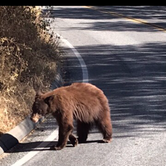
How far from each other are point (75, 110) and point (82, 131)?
0.41 meters

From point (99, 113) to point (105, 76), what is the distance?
4975mm

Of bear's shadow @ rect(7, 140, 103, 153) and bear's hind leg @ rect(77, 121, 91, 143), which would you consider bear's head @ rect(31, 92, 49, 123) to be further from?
bear's hind leg @ rect(77, 121, 91, 143)

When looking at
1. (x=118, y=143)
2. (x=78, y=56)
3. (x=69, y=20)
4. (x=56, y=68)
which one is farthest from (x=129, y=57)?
(x=69, y=20)

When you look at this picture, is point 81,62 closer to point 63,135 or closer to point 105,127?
point 105,127

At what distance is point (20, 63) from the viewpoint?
360 inches

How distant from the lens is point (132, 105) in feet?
28.3

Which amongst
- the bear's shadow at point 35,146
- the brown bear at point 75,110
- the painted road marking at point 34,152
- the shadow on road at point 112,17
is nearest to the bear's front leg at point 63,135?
the brown bear at point 75,110

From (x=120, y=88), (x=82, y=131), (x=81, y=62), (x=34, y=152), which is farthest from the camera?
(x=81, y=62)

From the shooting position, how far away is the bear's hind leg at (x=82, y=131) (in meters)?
6.51

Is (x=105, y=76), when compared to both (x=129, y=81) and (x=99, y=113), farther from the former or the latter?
(x=99, y=113)

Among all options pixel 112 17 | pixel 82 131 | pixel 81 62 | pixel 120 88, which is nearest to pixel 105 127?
pixel 82 131

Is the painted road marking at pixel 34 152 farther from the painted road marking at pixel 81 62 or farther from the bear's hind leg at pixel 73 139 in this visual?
the painted road marking at pixel 81 62

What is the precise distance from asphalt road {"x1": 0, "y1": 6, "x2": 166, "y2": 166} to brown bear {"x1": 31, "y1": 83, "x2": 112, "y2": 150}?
0.19 m

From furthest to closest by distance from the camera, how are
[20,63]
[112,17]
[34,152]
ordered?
[112,17] → [20,63] → [34,152]
